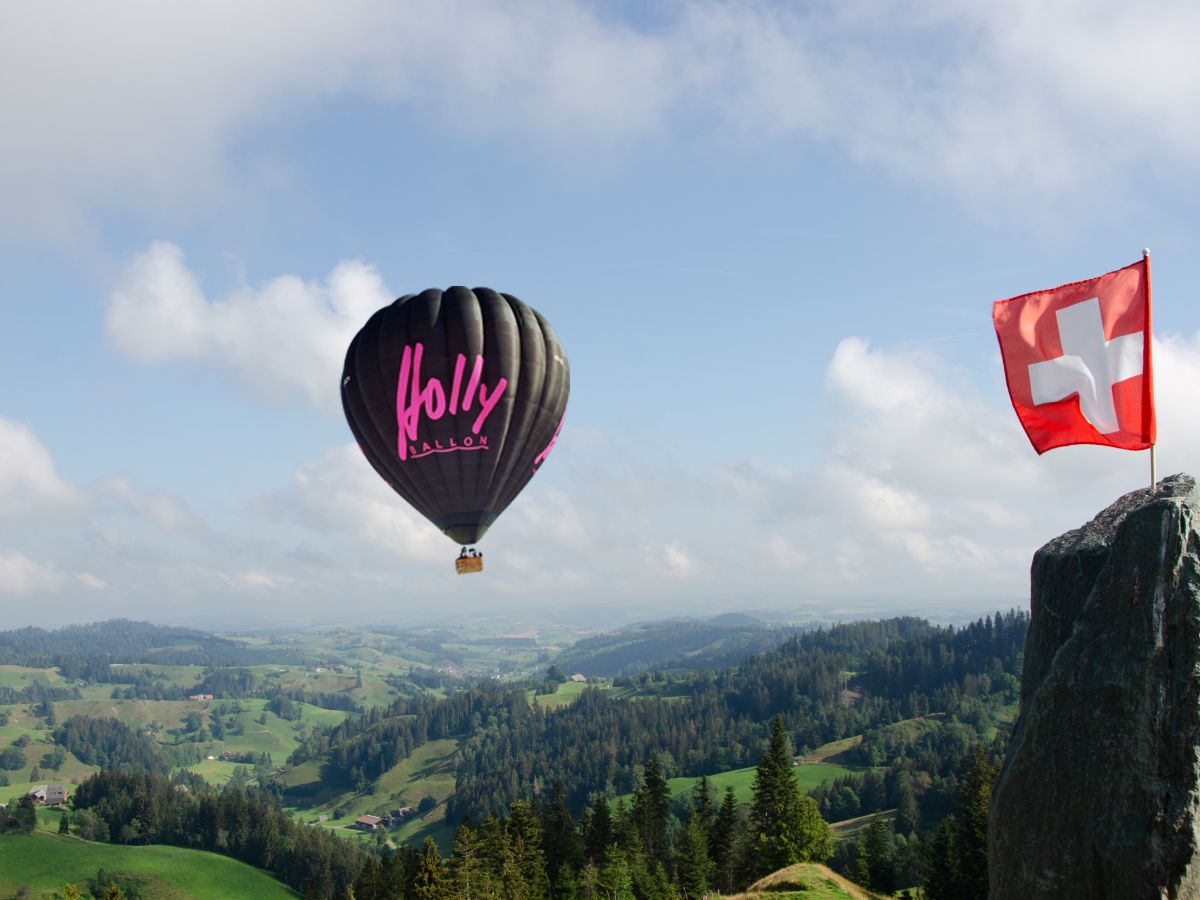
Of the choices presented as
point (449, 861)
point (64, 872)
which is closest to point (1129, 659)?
point (449, 861)

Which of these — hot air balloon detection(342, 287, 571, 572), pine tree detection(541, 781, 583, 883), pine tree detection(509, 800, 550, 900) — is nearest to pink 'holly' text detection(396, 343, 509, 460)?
hot air balloon detection(342, 287, 571, 572)

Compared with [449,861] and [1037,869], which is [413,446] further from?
[1037,869]

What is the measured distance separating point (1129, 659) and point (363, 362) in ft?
127

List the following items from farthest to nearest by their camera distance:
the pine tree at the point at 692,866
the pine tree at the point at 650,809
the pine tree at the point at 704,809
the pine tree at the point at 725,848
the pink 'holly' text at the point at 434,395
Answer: the pine tree at the point at 650,809 → the pine tree at the point at 704,809 → the pine tree at the point at 725,848 → the pine tree at the point at 692,866 → the pink 'holly' text at the point at 434,395

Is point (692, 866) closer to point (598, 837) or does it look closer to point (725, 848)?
point (725, 848)

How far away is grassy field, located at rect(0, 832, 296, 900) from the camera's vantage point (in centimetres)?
14312

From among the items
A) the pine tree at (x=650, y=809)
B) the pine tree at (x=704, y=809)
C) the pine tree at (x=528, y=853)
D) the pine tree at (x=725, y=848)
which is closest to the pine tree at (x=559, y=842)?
the pine tree at (x=528, y=853)

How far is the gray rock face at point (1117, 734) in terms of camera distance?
1925 centimetres

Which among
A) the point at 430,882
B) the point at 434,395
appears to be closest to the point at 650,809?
the point at 430,882

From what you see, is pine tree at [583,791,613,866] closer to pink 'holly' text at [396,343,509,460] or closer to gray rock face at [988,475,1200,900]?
pink 'holly' text at [396,343,509,460]

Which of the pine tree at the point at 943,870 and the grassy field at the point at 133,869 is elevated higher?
the pine tree at the point at 943,870

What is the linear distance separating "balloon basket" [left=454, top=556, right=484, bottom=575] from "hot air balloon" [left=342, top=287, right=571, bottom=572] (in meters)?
0.07

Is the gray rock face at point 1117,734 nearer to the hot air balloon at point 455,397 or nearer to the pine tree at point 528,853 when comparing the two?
the hot air balloon at point 455,397

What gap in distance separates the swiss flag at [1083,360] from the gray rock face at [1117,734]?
6.89 ft
